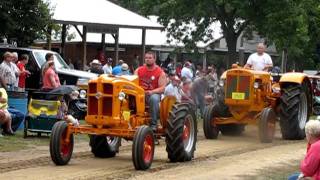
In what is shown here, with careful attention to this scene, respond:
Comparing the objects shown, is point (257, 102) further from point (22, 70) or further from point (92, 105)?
point (22, 70)

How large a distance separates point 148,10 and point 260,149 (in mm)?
20908

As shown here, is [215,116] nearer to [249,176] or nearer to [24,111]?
[24,111]

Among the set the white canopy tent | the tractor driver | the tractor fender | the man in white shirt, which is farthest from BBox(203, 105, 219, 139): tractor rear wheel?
the white canopy tent

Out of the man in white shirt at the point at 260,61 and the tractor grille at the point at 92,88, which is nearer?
the tractor grille at the point at 92,88

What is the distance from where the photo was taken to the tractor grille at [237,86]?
662 inches

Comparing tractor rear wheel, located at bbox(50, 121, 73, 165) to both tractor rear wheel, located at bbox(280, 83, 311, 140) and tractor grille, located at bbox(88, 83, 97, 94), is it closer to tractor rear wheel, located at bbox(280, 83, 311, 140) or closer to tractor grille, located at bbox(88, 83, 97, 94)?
tractor grille, located at bbox(88, 83, 97, 94)

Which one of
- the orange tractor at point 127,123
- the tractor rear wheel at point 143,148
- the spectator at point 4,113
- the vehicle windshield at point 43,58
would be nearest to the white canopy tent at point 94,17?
the vehicle windshield at point 43,58

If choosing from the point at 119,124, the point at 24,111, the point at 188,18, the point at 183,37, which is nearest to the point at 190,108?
the point at 119,124

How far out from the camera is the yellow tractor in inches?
661

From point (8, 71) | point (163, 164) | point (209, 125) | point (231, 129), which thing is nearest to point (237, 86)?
point (209, 125)

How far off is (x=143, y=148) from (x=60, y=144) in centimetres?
136

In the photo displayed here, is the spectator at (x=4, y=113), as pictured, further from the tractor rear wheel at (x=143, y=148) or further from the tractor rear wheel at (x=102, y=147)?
the tractor rear wheel at (x=143, y=148)

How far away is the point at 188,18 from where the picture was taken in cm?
3366

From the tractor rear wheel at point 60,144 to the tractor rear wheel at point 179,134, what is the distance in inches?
67.3
